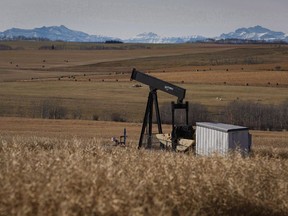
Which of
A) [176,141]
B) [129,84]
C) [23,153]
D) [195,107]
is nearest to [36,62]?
[129,84]

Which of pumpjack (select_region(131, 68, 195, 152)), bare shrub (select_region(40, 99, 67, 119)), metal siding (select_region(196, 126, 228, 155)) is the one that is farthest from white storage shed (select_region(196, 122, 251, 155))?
bare shrub (select_region(40, 99, 67, 119))

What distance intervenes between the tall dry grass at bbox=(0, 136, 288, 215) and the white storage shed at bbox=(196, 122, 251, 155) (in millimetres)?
10862

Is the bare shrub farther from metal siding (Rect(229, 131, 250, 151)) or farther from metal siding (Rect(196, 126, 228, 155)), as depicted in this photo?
metal siding (Rect(229, 131, 250, 151))

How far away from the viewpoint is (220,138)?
21.4 meters

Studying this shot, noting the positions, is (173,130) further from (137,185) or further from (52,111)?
(52,111)

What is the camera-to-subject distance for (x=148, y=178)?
7492mm

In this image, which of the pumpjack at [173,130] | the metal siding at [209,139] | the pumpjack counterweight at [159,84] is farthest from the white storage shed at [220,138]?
the pumpjack counterweight at [159,84]

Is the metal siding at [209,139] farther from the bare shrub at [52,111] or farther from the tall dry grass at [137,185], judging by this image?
the bare shrub at [52,111]

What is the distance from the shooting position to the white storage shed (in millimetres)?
20766

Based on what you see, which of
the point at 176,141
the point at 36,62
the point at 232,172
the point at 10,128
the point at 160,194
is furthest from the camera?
the point at 36,62

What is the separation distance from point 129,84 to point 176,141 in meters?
60.0

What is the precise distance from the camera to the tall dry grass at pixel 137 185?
6188 mm

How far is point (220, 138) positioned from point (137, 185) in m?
14.7

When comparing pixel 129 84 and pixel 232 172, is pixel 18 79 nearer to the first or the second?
pixel 129 84
